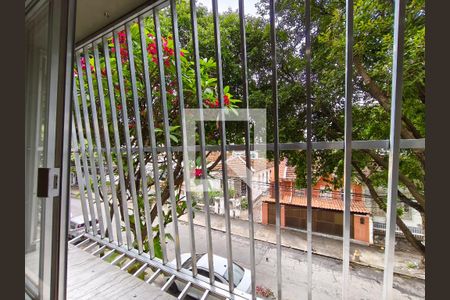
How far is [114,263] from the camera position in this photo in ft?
7.89

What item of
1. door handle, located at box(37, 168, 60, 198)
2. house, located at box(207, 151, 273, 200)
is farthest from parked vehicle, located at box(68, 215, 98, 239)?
door handle, located at box(37, 168, 60, 198)

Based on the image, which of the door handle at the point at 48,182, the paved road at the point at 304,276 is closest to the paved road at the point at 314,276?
the paved road at the point at 304,276

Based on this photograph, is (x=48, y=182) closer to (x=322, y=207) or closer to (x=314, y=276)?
(x=322, y=207)

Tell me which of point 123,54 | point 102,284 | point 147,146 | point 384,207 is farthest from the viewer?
point 147,146

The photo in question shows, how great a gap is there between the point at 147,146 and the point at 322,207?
1.93m

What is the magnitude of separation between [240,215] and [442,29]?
1577mm

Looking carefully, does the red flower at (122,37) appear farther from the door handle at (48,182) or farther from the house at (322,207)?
the house at (322,207)

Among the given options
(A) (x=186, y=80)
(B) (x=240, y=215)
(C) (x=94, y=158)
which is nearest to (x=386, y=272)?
(B) (x=240, y=215)

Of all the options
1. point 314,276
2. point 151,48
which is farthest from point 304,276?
point 151,48

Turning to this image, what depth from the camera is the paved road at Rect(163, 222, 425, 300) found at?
142cm

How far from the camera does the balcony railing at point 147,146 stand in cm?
118

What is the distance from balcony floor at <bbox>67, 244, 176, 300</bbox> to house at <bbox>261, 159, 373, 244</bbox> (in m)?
1.18

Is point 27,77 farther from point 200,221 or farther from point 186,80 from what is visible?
point 200,221

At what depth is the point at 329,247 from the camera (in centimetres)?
163
